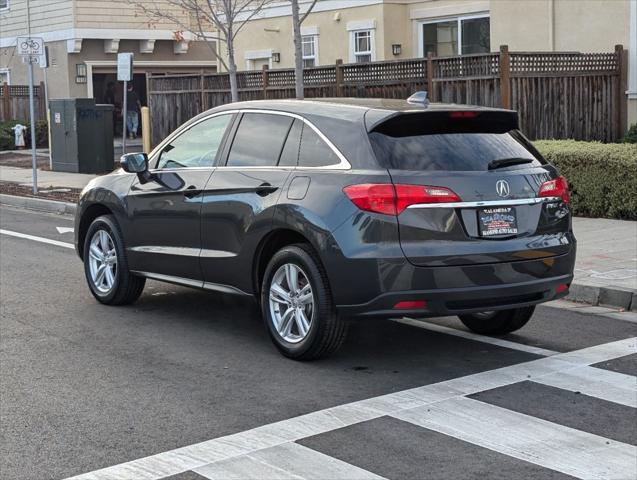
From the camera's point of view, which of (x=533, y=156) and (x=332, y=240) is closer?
(x=332, y=240)

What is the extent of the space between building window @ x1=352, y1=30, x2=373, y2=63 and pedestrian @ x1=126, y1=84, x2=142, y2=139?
529 inches

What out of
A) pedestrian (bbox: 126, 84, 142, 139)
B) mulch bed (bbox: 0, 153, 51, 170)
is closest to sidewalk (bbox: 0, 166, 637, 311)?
mulch bed (bbox: 0, 153, 51, 170)

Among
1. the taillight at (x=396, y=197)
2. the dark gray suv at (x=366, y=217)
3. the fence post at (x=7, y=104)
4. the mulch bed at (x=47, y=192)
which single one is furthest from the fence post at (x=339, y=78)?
the fence post at (x=7, y=104)

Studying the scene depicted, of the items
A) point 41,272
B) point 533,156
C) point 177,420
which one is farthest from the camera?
point 41,272

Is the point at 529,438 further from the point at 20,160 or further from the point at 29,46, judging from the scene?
the point at 20,160

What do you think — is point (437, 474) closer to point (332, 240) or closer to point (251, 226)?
point (332, 240)

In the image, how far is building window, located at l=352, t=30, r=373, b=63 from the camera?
23016 mm

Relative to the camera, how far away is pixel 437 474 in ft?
16.3

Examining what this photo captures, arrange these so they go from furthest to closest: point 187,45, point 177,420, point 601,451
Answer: point 187,45, point 177,420, point 601,451

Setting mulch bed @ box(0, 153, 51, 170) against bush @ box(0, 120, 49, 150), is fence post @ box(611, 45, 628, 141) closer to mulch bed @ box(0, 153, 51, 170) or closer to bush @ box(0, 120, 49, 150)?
mulch bed @ box(0, 153, 51, 170)

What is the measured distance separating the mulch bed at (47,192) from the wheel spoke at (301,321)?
11465 millimetres

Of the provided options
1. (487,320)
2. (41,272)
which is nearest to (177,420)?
(487,320)

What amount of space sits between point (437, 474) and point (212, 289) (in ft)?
10.8

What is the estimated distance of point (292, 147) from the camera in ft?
24.3
